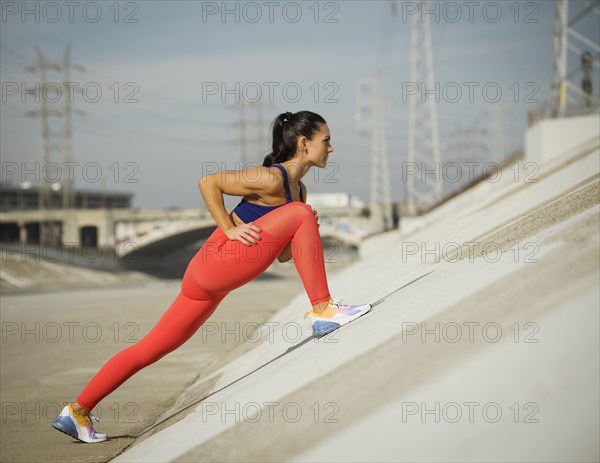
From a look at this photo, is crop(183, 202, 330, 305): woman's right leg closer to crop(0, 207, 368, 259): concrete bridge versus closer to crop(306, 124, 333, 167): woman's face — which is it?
crop(306, 124, 333, 167): woman's face

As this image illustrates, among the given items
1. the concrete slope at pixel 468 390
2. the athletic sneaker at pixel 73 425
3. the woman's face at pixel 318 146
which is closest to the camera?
the concrete slope at pixel 468 390

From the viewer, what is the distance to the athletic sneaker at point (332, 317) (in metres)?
3.41

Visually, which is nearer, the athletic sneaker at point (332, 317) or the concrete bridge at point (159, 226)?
the athletic sneaker at point (332, 317)

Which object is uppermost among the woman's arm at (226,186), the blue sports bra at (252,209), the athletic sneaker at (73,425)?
the woman's arm at (226,186)

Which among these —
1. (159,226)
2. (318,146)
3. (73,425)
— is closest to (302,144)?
(318,146)

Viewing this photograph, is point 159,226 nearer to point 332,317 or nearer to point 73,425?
point 73,425

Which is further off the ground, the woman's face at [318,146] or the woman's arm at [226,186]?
the woman's face at [318,146]

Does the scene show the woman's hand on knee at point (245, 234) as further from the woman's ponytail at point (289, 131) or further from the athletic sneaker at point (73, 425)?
the athletic sneaker at point (73, 425)

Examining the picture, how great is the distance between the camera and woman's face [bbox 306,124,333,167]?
346 centimetres

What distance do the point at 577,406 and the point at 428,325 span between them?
1.82 ft

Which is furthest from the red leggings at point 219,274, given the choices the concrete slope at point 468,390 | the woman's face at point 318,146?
the concrete slope at point 468,390

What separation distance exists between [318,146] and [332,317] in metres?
0.84

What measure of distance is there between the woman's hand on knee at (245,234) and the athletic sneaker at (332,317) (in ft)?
1.81

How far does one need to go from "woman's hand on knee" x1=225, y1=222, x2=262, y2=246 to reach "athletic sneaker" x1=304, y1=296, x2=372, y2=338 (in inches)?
21.7
